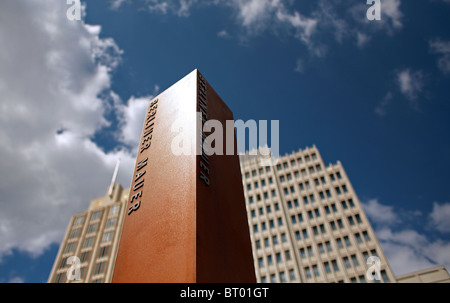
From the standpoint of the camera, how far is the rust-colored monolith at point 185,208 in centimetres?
402

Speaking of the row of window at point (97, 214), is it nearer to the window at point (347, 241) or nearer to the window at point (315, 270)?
the window at point (315, 270)

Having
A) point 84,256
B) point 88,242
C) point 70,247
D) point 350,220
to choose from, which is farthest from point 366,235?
point 70,247

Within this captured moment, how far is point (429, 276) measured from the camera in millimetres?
34562

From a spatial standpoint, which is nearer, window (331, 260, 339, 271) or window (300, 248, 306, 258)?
window (331, 260, 339, 271)

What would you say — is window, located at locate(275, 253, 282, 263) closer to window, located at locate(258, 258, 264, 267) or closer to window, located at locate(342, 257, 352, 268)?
window, located at locate(258, 258, 264, 267)

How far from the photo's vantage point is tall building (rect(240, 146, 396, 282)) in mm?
39844

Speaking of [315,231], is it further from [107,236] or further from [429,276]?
[107,236]

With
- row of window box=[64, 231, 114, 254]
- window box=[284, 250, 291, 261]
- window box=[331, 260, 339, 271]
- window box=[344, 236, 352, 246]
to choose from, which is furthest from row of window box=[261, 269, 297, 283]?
row of window box=[64, 231, 114, 254]

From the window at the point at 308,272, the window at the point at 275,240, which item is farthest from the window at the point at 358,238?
the window at the point at 275,240

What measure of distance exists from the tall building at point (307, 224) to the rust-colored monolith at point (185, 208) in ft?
132

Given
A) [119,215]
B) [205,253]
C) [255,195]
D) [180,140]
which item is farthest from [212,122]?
[119,215]

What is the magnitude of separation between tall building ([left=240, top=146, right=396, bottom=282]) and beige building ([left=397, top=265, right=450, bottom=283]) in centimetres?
296
